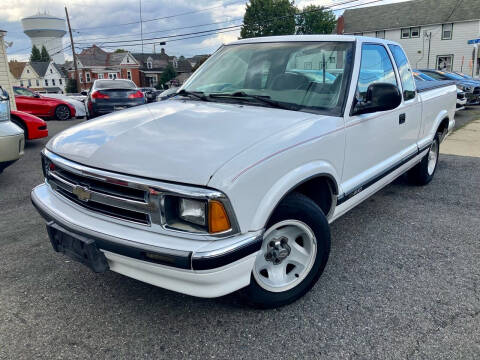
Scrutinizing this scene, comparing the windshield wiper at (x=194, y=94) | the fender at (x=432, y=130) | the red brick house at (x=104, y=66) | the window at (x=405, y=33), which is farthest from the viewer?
the red brick house at (x=104, y=66)

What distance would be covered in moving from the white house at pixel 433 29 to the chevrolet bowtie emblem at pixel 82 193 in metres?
37.2

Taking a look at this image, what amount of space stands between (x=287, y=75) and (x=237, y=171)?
146cm

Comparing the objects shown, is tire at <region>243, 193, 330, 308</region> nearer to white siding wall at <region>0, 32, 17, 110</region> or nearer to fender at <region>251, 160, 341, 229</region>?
fender at <region>251, 160, 341, 229</region>

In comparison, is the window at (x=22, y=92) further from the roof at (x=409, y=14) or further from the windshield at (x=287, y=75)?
the roof at (x=409, y=14)

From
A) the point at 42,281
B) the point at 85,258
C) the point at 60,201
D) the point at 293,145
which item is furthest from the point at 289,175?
the point at 42,281

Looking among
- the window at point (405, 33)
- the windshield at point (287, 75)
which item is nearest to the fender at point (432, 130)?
the windshield at point (287, 75)

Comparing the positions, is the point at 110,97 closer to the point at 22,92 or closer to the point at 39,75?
the point at 22,92

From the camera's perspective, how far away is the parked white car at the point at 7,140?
527 cm

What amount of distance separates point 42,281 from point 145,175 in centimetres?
155

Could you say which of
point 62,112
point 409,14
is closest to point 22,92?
point 62,112

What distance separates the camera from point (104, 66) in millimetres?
67188

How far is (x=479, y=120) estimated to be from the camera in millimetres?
11797

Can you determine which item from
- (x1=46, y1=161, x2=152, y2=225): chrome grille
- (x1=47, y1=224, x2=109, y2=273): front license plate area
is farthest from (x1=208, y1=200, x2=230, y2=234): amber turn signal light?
(x1=47, y1=224, x2=109, y2=273): front license plate area

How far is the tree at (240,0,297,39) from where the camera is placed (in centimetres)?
5056
